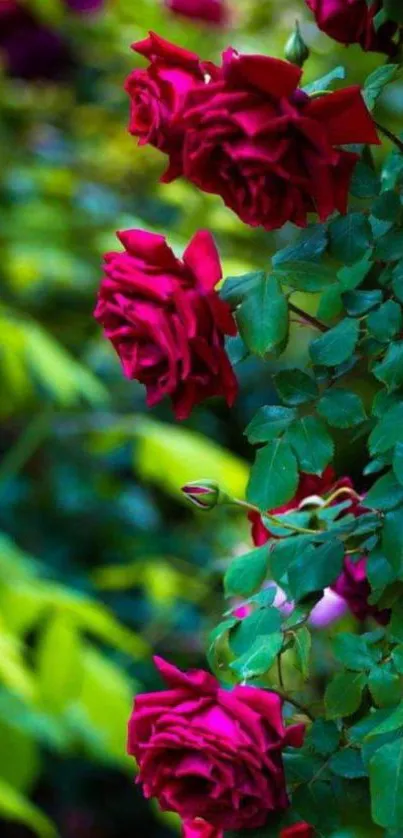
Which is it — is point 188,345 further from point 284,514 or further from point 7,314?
point 7,314

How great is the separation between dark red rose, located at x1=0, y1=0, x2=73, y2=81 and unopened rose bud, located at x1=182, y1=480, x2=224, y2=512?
2011 millimetres

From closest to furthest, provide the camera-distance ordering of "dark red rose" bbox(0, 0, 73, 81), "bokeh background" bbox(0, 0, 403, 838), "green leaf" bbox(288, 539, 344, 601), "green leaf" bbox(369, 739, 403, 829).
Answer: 1. "green leaf" bbox(369, 739, 403, 829)
2. "green leaf" bbox(288, 539, 344, 601)
3. "bokeh background" bbox(0, 0, 403, 838)
4. "dark red rose" bbox(0, 0, 73, 81)

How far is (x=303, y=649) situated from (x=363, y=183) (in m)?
0.24

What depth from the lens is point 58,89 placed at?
306 cm

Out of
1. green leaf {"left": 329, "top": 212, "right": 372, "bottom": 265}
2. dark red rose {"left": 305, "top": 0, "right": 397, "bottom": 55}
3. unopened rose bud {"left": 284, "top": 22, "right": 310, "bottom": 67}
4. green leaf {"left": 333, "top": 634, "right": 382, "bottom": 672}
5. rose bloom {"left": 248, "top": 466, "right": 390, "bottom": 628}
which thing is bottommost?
rose bloom {"left": 248, "top": 466, "right": 390, "bottom": 628}

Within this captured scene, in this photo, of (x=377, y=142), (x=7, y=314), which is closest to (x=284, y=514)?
(x=377, y=142)

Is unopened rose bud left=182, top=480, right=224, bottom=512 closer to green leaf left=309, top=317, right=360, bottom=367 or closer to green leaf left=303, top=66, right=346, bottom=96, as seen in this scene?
green leaf left=309, top=317, right=360, bottom=367

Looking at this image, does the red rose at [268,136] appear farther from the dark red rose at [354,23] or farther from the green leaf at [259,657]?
the green leaf at [259,657]

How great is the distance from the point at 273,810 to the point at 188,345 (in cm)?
24

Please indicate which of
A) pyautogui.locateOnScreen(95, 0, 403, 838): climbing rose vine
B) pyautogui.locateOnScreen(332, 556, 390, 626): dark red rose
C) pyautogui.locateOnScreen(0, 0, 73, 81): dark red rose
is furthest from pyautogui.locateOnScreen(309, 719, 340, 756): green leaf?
pyautogui.locateOnScreen(0, 0, 73, 81): dark red rose

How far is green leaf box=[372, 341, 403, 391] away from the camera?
741 mm

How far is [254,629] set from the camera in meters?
0.80

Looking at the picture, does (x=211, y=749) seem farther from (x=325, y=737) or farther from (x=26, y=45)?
(x=26, y=45)

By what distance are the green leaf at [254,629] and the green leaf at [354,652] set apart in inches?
1.6
